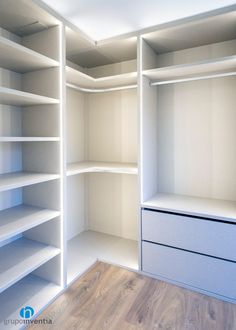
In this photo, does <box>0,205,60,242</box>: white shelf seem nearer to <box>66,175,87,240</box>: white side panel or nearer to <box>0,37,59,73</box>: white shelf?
<box>66,175,87,240</box>: white side panel

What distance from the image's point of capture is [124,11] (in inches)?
68.6

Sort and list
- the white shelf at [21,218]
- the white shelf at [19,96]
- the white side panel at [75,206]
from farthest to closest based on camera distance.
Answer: the white side panel at [75,206]
the white shelf at [21,218]
the white shelf at [19,96]

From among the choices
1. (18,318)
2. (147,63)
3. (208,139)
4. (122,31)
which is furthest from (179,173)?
(18,318)

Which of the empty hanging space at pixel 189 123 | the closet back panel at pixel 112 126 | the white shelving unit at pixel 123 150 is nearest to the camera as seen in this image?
the white shelving unit at pixel 123 150

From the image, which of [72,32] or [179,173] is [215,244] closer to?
[179,173]

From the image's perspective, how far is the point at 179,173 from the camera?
8.02 feet

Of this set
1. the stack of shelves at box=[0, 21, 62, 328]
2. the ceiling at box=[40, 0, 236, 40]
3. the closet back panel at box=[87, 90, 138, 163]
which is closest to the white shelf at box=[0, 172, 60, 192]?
the stack of shelves at box=[0, 21, 62, 328]

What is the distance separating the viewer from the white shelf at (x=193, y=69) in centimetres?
185

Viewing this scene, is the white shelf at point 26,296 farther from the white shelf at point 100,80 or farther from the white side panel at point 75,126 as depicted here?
the white shelf at point 100,80

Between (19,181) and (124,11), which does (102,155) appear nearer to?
(19,181)

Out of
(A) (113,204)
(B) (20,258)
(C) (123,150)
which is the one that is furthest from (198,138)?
(B) (20,258)
